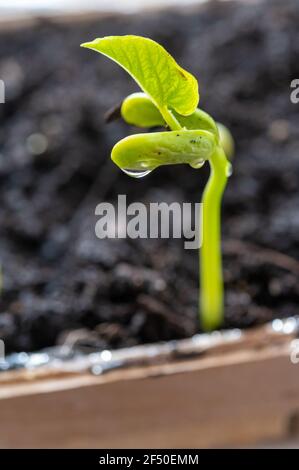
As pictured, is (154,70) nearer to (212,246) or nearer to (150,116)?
(150,116)

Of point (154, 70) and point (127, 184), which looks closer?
point (154, 70)

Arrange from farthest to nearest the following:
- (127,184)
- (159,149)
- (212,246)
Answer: (127,184) < (212,246) < (159,149)

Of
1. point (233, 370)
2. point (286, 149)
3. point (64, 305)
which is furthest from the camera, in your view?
point (286, 149)

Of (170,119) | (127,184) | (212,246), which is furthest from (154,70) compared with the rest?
(127,184)

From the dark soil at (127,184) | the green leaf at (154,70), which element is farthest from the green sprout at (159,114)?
the dark soil at (127,184)

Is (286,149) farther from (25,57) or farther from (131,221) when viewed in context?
(25,57)
